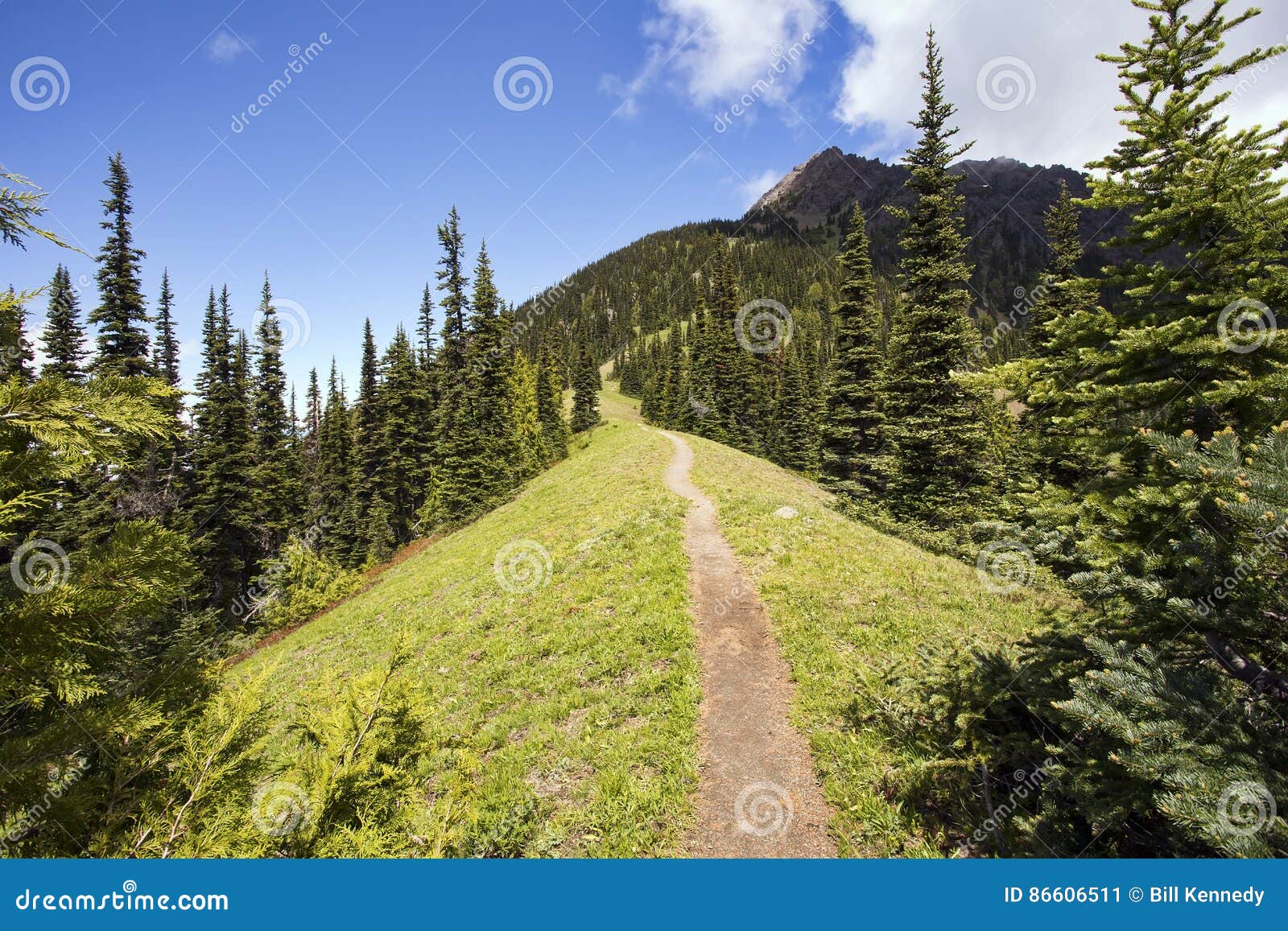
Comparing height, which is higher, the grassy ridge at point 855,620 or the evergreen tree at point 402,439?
the evergreen tree at point 402,439

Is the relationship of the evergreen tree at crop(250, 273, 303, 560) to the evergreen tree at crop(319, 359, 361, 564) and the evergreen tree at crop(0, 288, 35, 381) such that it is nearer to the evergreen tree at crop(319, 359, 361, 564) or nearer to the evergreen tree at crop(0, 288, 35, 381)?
the evergreen tree at crop(319, 359, 361, 564)

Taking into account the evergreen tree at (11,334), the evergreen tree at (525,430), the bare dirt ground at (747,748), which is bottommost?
the bare dirt ground at (747,748)

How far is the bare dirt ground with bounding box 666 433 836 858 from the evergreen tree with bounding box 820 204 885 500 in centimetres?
2108

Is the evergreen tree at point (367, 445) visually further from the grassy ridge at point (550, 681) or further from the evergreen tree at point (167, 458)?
the grassy ridge at point (550, 681)

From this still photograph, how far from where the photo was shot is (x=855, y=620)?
440 inches

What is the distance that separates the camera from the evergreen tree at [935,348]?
818 inches

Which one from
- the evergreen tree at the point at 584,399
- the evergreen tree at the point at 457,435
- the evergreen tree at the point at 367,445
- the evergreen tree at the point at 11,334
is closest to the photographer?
the evergreen tree at the point at 11,334

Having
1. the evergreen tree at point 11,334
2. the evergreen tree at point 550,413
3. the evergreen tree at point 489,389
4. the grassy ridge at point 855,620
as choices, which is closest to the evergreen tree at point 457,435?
the evergreen tree at point 489,389

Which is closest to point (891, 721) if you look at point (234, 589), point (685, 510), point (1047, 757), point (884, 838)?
point (884, 838)

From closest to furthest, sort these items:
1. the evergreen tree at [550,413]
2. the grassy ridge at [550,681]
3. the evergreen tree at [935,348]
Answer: the grassy ridge at [550,681] < the evergreen tree at [935,348] < the evergreen tree at [550,413]

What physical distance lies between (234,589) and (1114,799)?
164ft

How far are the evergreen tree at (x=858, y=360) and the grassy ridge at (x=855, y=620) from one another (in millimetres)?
14347

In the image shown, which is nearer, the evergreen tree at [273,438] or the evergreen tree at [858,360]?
the evergreen tree at [858,360]

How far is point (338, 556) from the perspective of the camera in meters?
45.6
